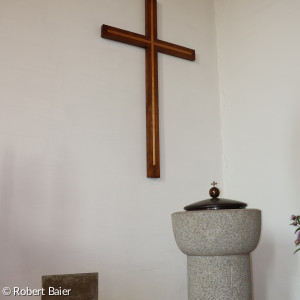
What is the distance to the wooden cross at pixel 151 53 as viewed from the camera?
3.03m

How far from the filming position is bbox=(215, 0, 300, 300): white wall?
289 cm

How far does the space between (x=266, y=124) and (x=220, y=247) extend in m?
1.38

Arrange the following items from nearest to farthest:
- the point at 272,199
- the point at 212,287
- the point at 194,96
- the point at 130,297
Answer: the point at 212,287 → the point at 130,297 → the point at 272,199 → the point at 194,96

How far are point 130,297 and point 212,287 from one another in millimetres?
869

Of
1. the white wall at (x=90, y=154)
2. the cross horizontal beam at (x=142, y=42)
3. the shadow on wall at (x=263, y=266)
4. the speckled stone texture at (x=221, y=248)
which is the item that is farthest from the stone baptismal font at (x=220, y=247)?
the cross horizontal beam at (x=142, y=42)

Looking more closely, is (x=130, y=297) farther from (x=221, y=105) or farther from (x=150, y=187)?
(x=221, y=105)

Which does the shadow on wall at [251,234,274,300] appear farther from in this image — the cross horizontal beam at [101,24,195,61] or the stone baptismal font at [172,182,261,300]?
the cross horizontal beam at [101,24,195,61]

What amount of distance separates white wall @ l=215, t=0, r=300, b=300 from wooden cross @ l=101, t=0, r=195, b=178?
1.67 ft

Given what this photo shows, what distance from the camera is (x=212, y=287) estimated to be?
2.10 m

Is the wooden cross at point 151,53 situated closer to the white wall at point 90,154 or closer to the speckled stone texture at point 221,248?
the white wall at point 90,154

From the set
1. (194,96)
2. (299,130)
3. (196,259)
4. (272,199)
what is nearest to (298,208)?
(272,199)

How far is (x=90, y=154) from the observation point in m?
2.80

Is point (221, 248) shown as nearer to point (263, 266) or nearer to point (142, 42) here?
point (263, 266)

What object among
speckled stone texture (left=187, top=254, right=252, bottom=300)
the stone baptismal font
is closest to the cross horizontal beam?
the stone baptismal font
